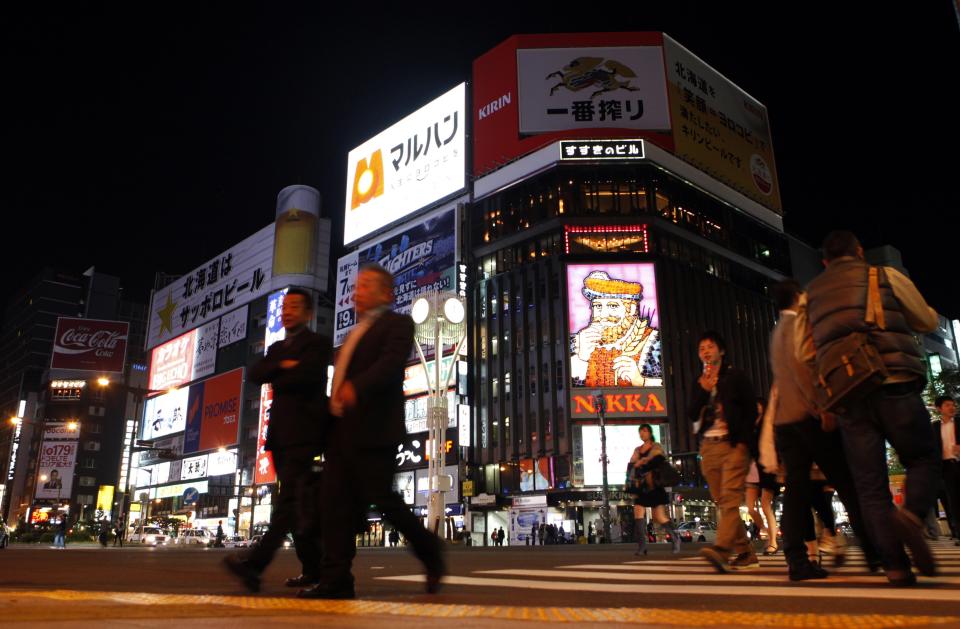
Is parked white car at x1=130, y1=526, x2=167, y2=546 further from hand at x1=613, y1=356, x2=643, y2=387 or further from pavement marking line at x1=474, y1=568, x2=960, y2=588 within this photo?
pavement marking line at x1=474, y1=568, x2=960, y2=588

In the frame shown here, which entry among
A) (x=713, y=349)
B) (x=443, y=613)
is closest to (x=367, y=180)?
(x=713, y=349)

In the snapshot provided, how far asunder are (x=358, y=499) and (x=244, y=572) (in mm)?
722

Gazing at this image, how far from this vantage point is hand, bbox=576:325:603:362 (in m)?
43.8

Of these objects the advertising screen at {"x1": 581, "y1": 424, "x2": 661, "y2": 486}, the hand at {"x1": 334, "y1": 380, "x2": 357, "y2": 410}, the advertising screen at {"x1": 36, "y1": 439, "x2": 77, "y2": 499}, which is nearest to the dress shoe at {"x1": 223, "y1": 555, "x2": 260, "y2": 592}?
the hand at {"x1": 334, "y1": 380, "x2": 357, "y2": 410}

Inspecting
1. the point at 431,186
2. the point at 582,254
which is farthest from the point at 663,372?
the point at 431,186

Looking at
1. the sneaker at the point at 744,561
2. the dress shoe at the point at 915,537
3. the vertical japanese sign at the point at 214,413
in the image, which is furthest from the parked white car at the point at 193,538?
the dress shoe at the point at 915,537

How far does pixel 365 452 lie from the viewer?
3.21 m

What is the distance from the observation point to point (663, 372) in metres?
43.8

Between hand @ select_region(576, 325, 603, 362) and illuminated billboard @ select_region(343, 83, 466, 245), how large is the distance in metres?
13.2

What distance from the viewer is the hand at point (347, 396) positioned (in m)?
3.19

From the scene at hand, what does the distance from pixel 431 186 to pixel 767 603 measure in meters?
49.1

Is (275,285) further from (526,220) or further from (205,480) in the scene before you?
(526,220)

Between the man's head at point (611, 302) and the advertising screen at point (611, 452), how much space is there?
18.4 ft

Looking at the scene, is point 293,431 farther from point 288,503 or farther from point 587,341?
point 587,341
